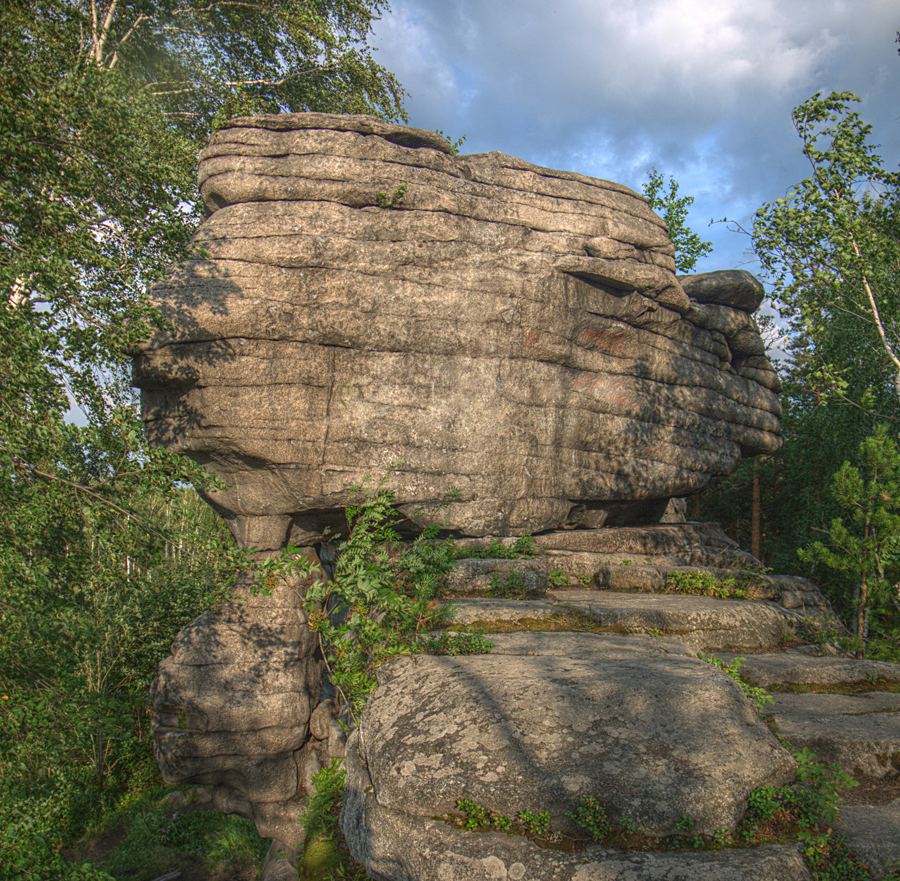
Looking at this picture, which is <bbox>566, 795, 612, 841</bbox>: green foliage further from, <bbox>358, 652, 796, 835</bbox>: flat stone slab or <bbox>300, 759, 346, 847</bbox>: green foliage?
<bbox>300, 759, 346, 847</bbox>: green foliage

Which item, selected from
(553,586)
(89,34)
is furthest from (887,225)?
(89,34)

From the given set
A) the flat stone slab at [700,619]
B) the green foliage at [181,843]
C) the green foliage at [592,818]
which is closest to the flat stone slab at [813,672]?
the flat stone slab at [700,619]

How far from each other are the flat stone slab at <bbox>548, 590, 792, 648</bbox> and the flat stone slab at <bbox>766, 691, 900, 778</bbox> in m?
1.83

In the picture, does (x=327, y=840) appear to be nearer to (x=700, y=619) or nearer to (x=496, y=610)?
(x=496, y=610)

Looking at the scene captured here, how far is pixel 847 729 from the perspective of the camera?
574 centimetres

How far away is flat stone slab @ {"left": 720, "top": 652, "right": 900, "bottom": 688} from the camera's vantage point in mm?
7355

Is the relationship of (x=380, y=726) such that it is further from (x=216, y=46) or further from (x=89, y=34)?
(x=216, y=46)

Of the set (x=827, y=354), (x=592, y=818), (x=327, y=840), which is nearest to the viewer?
(x=592, y=818)

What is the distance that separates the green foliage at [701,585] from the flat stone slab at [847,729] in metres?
4.01

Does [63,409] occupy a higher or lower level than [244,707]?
higher

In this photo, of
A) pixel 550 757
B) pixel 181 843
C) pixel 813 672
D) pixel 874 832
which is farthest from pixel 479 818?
pixel 181 843

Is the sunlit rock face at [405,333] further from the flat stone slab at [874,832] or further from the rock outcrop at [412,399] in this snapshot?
the flat stone slab at [874,832]

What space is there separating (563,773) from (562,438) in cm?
929

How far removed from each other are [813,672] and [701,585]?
356 centimetres
